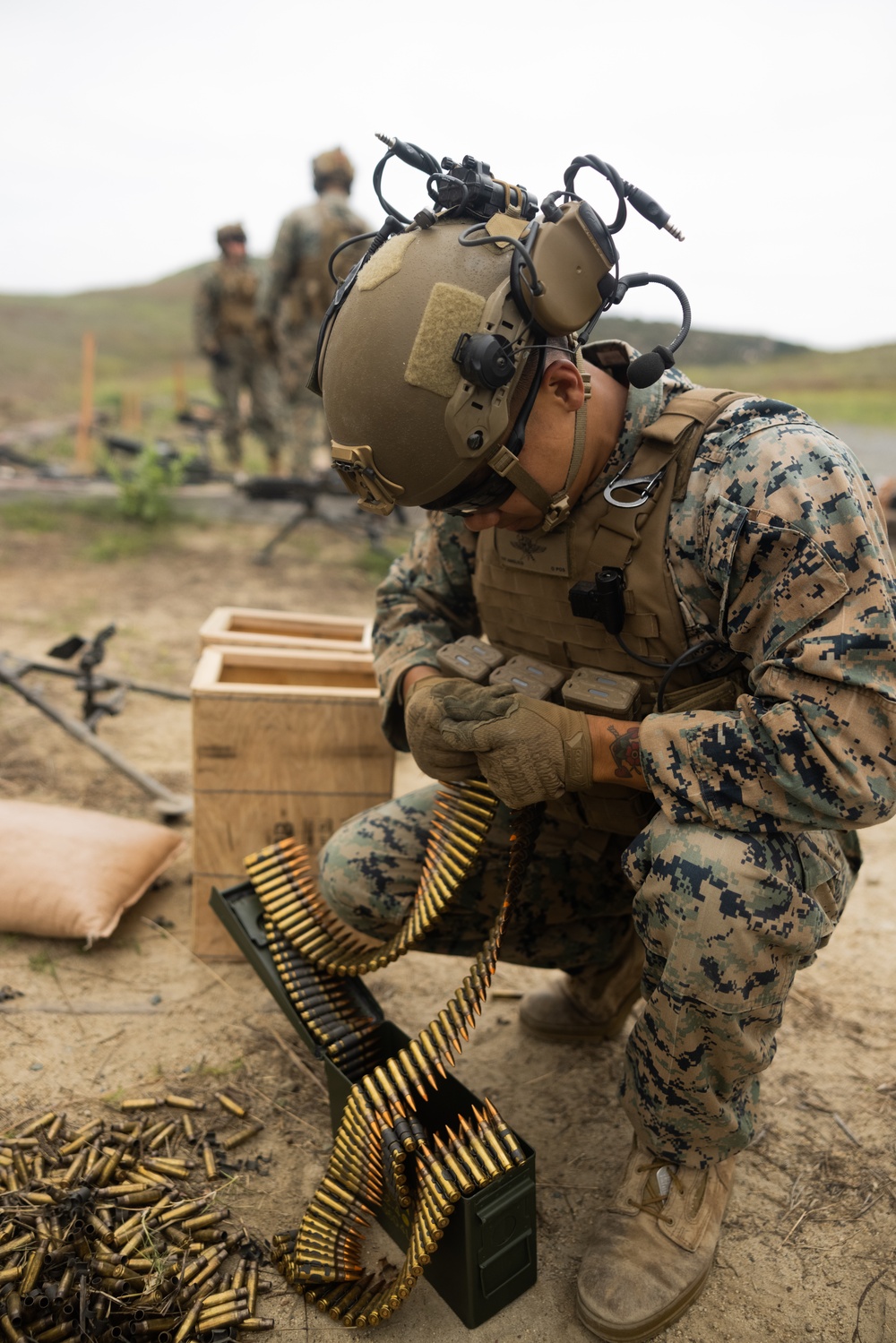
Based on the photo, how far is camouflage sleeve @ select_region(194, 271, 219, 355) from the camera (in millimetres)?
12000

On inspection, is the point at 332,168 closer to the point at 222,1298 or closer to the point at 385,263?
the point at 385,263

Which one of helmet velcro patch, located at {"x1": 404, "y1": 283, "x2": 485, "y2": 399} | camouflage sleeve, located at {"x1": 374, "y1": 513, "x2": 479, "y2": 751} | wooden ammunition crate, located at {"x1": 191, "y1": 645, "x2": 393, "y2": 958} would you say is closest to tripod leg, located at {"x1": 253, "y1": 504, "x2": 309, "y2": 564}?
wooden ammunition crate, located at {"x1": 191, "y1": 645, "x2": 393, "y2": 958}

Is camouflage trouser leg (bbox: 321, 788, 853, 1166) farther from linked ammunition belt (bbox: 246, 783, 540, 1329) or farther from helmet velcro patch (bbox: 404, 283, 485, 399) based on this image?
helmet velcro patch (bbox: 404, 283, 485, 399)

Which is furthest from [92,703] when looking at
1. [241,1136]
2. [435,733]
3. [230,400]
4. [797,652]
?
[230,400]

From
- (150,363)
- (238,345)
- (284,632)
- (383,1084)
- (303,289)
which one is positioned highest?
(303,289)

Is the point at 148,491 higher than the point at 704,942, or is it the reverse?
the point at 704,942

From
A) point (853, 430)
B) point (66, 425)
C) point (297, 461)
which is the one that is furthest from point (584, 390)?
point (853, 430)

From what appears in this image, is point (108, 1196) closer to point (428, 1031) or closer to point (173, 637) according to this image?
point (428, 1031)

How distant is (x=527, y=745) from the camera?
7.90ft

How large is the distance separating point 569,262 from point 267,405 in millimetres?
10747

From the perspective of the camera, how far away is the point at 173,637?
24.1 feet

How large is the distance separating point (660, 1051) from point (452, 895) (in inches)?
26.0

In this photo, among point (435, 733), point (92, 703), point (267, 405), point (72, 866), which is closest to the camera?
point (435, 733)

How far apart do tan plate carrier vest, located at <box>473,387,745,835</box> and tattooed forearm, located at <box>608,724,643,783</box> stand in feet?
0.51
